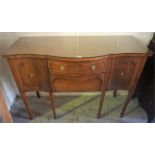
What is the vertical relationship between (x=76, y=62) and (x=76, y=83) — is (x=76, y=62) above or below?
above

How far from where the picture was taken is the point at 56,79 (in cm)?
100

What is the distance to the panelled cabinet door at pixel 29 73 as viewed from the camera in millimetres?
932

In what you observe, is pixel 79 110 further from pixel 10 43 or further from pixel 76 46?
pixel 10 43

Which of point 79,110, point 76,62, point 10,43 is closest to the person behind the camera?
point 76,62

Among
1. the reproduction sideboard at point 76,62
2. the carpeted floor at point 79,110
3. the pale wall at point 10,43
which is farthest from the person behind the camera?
the carpeted floor at point 79,110

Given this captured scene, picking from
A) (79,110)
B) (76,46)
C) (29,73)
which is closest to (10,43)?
(29,73)

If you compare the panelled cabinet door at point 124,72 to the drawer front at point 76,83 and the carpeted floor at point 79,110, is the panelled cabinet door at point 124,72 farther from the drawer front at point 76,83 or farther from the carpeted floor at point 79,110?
the carpeted floor at point 79,110

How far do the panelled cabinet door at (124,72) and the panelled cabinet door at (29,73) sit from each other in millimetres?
443

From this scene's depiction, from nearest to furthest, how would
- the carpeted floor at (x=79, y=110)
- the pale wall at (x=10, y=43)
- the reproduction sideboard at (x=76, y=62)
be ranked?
the reproduction sideboard at (x=76, y=62) < the pale wall at (x=10, y=43) < the carpeted floor at (x=79, y=110)

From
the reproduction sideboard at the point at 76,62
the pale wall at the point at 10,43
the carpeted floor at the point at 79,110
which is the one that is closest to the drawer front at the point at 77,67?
the reproduction sideboard at the point at 76,62

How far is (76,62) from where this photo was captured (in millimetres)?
900

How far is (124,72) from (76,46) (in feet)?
1.16
